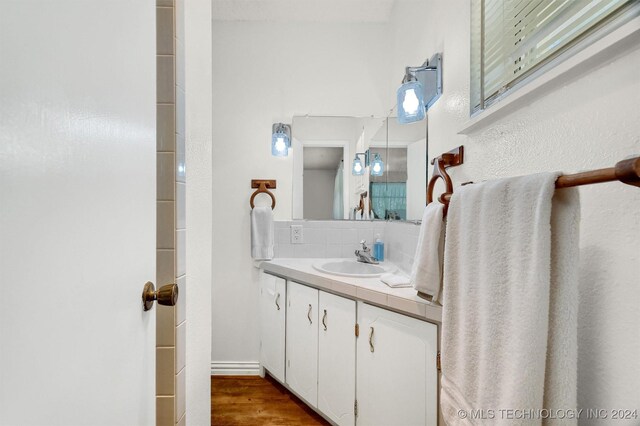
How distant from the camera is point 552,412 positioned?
52cm

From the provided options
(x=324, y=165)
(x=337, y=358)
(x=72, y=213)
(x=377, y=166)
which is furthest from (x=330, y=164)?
(x=72, y=213)

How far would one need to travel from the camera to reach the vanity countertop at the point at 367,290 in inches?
41.4

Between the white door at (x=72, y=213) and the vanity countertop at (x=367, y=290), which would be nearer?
the white door at (x=72, y=213)

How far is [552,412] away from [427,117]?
4.57ft

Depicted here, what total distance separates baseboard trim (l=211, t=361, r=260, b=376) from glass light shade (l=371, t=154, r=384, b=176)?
1.72 m

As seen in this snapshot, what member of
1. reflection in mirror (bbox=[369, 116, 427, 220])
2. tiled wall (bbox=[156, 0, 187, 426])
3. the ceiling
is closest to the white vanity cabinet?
reflection in mirror (bbox=[369, 116, 427, 220])

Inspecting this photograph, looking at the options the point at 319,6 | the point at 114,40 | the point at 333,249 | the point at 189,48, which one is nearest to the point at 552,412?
the point at 114,40

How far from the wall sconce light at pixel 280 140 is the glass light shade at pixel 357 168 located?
530mm

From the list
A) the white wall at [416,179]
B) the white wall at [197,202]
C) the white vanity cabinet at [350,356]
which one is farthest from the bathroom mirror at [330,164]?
the white wall at [197,202]

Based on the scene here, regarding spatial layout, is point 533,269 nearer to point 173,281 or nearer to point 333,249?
point 173,281

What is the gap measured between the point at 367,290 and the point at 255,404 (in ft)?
3.89

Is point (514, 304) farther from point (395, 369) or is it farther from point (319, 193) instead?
point (319, 193)

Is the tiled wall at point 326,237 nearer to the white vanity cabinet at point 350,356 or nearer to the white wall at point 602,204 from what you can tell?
the white vanity cabinet at point 350,356

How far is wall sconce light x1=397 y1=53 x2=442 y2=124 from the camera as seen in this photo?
132 cm
